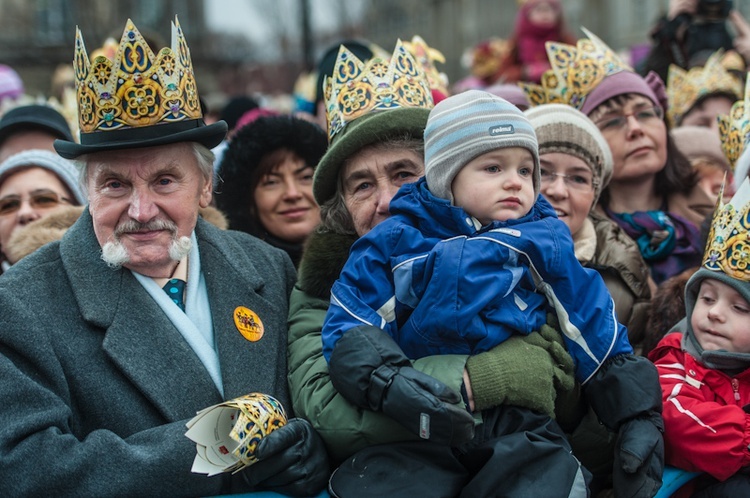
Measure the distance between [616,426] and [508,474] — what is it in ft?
1.58

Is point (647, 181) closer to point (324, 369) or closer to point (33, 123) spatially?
point (324, 369)

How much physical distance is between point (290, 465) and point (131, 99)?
4.58ft

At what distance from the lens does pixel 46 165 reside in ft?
15.9

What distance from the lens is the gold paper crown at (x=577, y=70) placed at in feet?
16.3

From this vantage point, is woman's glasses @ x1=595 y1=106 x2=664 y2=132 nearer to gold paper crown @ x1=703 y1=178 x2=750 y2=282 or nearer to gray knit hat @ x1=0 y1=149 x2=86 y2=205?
gold paper crown @ x1=703 y1=178 x2=750 y2=282

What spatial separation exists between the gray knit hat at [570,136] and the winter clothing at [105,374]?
5.27 ft

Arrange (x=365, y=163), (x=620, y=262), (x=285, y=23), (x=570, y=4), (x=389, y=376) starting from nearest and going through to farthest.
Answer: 1. (x=389, y=376)
2. (x=365, y=163)
3. (x=620, y=262)
4. (x=285, y=23)
5. (x=570, y=4)

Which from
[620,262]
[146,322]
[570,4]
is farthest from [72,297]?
[570,4]

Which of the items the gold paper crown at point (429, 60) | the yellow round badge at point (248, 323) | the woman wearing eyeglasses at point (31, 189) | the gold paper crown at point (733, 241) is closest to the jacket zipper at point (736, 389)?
the gold paper crown at point (733, 241)

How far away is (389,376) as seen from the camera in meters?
2.75

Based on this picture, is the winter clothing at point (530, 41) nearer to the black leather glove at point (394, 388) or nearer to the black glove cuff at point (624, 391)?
the black glove cuff at point (624, 391)

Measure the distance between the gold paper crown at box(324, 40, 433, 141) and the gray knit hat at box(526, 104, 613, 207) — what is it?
59cm

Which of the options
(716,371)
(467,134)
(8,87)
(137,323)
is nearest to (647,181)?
(716,371)

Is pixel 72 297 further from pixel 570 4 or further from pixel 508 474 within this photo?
pixel 570 4
